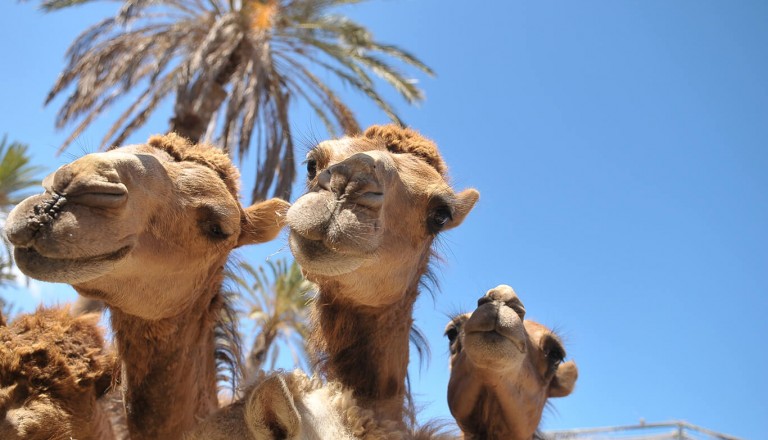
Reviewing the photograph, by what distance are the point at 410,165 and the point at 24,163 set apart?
1300 centimetres

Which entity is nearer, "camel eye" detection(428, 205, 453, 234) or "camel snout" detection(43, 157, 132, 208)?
"camel snout" detection(43, 157, 132, 208)

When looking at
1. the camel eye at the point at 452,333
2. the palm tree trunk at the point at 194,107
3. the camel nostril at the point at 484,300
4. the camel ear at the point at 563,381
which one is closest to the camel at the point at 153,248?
the camel nostril at the point at 484,300

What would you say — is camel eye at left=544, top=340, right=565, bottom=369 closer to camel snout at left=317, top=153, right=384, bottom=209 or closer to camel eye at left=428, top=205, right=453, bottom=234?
camel eye at left=428, top=205, right=453, bottom=234

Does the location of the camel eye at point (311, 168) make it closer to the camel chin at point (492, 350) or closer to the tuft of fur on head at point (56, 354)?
the camel chin at point (492, 350)

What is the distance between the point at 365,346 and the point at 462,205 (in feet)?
3.57

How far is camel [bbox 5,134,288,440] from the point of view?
104 inches

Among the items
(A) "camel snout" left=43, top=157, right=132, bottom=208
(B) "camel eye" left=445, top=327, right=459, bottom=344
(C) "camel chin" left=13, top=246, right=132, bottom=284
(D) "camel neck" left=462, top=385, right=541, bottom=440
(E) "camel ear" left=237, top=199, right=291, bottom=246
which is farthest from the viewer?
(B) "camel eye" left=445, top=327, right=459, bottom=344

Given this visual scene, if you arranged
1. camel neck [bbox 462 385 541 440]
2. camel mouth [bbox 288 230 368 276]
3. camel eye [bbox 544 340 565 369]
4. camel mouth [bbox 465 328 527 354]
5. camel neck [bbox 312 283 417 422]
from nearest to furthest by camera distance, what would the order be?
camel mouth [bbox 288 230 368 276] → camel neck [bbox 312 283 417 422] → camel mouth [bbox 465 328 527 354] → camel neck [bbox 462 385 541 440] → camel eye [bbox 544 340 565 369]

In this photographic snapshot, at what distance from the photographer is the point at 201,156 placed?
373cm

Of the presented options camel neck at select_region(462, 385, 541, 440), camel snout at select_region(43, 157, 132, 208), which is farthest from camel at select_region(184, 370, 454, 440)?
camel neck at select_region(462, 385, 541, 440)

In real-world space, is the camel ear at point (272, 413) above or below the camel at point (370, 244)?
below

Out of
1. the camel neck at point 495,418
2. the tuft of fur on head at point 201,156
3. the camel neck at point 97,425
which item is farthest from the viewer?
the camel neck at point 495,418

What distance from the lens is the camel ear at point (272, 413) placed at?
2.33 metres

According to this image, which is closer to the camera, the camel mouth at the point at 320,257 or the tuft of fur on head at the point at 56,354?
the camel mouth at the point at 320,257
